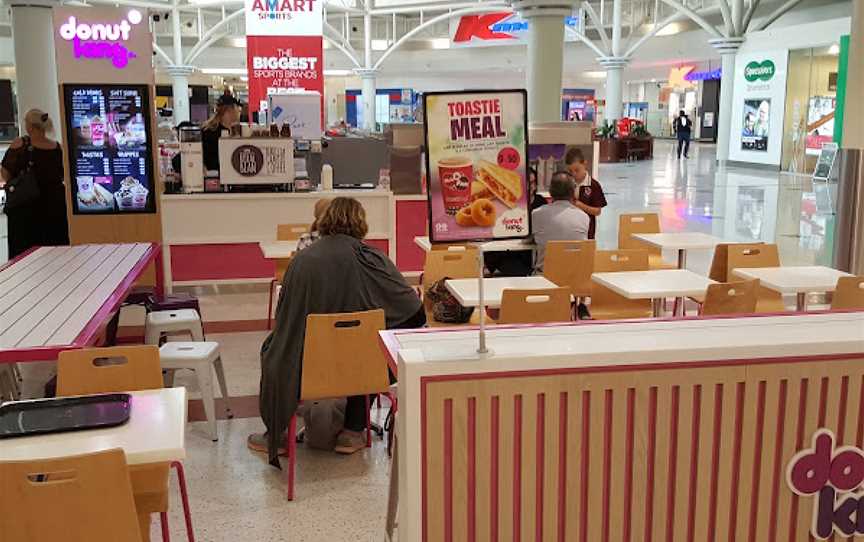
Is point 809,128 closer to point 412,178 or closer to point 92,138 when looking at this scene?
point 412,178

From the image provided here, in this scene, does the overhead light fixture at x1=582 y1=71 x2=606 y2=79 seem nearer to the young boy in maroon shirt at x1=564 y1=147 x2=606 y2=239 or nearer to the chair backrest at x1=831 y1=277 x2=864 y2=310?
the young boy in maroon shirt at x1=564 y1=147 x2=606 y2=239

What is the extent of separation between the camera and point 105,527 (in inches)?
83.8

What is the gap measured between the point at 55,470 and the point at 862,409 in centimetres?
214

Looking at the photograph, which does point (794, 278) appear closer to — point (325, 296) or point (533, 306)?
point (533, 306)

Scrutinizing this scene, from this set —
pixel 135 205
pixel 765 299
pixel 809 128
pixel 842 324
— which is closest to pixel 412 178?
pixel 135 205

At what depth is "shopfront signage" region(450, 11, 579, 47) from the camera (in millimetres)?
28062

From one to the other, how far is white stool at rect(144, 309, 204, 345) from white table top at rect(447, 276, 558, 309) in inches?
60.2

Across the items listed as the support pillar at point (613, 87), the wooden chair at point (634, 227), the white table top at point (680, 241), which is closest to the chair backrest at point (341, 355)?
the white table top at point (680, 241)


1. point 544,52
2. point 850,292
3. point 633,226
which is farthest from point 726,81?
point 850,292

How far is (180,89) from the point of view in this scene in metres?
27.0

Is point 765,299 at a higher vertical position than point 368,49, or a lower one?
lower

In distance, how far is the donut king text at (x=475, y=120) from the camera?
303cm

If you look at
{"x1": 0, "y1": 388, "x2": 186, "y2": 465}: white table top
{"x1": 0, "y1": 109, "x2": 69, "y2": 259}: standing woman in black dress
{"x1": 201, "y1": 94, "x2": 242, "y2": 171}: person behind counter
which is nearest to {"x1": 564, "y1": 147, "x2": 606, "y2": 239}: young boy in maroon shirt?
{"x1": 201, "y1": 94, "x2": 242, "y2": 171}: person behind counter

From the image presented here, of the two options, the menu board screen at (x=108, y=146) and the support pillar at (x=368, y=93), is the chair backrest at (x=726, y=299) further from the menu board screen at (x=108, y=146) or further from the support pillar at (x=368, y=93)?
the support pillar at (x=368, y=93)
